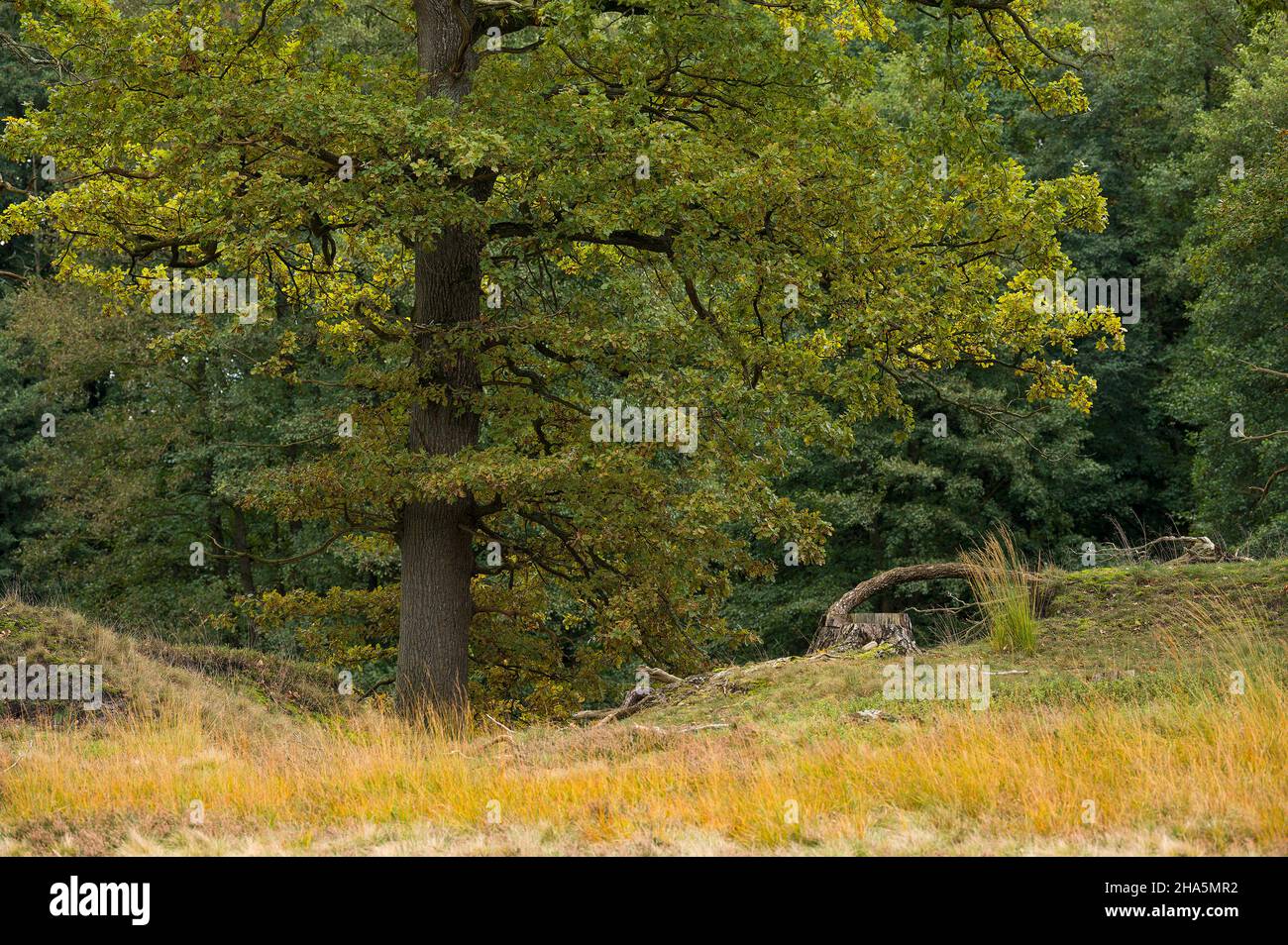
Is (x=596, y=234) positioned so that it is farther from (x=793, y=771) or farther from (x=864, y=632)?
(x=793, y=771)

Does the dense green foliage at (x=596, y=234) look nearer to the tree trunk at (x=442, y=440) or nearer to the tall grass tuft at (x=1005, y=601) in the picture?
the tree trunk at (x=442, y=440)

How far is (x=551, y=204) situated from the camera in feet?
42.2

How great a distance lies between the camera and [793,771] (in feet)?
26.0

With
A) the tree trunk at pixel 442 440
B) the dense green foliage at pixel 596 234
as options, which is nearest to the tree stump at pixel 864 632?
the dense green foliage at pixel 596 234

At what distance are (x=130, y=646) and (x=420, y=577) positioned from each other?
4.31 meters

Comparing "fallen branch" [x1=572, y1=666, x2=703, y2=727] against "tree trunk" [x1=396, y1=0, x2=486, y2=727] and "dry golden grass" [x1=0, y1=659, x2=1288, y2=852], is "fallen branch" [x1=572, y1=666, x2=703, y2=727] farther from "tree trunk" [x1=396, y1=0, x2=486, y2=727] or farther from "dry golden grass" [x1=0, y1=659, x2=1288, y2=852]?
"tree trunk" [x1=396, y1=0, x2=486, y2=727]

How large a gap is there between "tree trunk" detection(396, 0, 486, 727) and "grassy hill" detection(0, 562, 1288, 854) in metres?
2.48

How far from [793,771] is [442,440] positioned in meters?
7.81

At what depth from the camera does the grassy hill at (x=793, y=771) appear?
6785 mm

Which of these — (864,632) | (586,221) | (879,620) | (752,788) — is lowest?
(752,788)

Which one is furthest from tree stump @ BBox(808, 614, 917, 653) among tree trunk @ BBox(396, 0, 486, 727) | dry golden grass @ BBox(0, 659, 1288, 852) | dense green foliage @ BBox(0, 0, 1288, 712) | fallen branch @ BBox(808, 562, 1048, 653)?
dry golden grass @ BBox(0, 659, 1288, 852)

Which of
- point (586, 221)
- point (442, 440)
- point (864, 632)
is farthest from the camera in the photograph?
point (442, 440)

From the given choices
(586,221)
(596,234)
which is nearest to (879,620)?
(596,234)

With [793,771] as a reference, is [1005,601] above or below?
above
